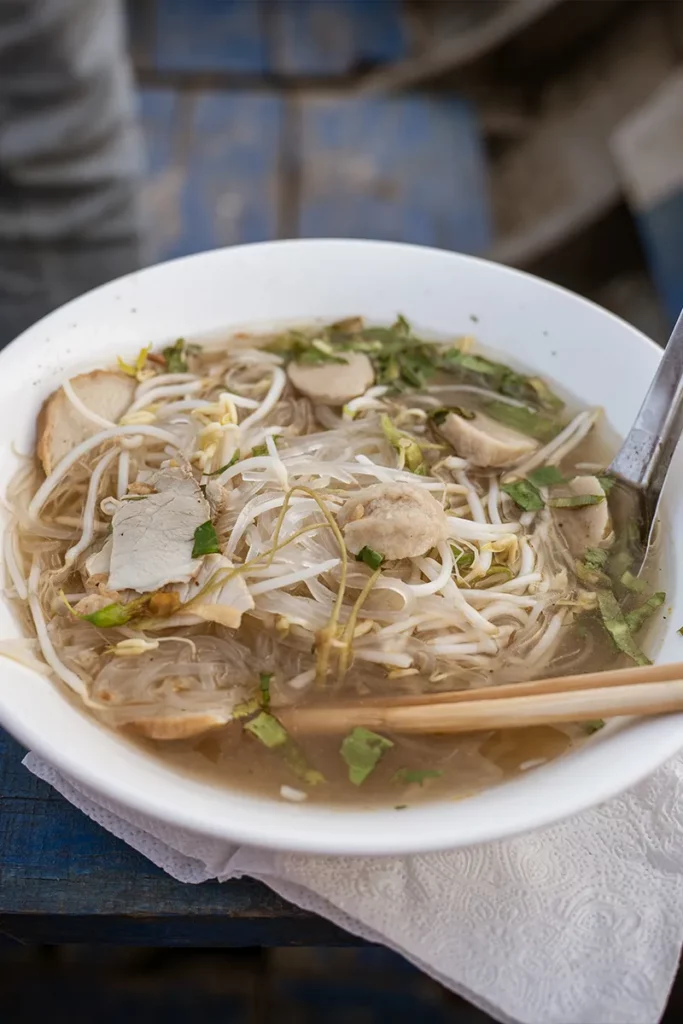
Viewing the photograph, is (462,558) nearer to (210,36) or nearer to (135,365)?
(135,365)

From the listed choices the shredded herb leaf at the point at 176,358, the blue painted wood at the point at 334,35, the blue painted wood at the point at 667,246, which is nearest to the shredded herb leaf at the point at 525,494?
the shredded herb leaf at the point at 176,358

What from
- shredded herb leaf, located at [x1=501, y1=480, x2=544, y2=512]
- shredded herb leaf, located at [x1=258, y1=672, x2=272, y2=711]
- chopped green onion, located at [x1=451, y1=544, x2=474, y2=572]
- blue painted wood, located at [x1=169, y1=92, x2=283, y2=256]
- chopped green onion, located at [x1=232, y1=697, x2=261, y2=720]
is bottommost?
blue painted wood, located at [x1=169, y1=92, x2=283, y2=256]

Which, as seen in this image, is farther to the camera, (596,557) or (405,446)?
(405,446)

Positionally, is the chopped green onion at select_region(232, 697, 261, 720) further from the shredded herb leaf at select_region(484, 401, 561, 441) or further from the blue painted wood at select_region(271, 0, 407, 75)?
the blue painted wood at select_region(271, 0, 407, 75)

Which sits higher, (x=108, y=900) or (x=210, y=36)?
(x=210, y=36)

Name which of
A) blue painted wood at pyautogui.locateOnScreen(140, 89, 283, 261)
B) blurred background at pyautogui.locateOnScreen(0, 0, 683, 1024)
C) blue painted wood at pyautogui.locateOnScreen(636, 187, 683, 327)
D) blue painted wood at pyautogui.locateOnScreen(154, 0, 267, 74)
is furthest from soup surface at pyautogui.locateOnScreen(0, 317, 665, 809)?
blue painted wood at pyautogui.locateOnScreen(154, 0, 267, 74)

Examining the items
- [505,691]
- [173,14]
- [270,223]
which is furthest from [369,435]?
[173,14]

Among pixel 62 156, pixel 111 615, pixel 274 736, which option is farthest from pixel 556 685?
pixel 62 156
